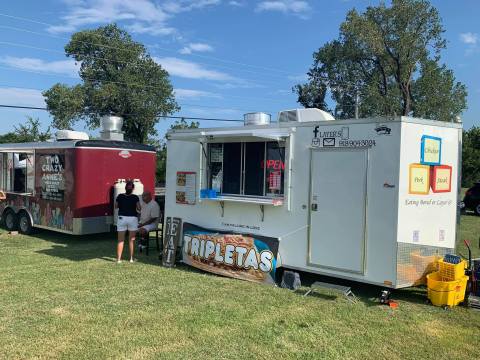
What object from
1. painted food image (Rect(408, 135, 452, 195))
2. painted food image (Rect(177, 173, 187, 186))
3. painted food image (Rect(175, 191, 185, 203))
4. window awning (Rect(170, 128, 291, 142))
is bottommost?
painted food image (Rect(175, 191, 185, 203))

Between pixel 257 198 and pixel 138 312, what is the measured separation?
9.57 feet

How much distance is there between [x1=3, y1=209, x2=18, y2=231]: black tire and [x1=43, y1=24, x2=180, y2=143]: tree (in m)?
25.0

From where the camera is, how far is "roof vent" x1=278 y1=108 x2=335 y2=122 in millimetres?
7828

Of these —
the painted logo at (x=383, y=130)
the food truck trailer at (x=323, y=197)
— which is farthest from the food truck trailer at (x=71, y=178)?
the painted logo at (x=383, y=130)

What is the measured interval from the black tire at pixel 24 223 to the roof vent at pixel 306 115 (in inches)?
312

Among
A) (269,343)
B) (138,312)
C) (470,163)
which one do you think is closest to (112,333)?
(138,312)

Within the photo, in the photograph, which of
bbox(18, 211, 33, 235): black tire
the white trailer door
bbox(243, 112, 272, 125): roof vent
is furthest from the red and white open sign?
bbox(18, 211, 33, 235): black tire

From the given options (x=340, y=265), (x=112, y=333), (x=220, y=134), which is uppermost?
(x=220, y=134)

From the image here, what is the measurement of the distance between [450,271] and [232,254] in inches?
131

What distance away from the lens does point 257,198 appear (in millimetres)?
8023

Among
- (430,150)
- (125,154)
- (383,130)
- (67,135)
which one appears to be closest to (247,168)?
(383,130)

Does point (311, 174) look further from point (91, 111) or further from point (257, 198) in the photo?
point (91, 111)

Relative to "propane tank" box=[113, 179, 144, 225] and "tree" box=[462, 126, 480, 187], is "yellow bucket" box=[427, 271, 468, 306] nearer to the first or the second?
"propane tank" box=[113, 179, 144, 225]

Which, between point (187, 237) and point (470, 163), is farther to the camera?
point (470, 163)
